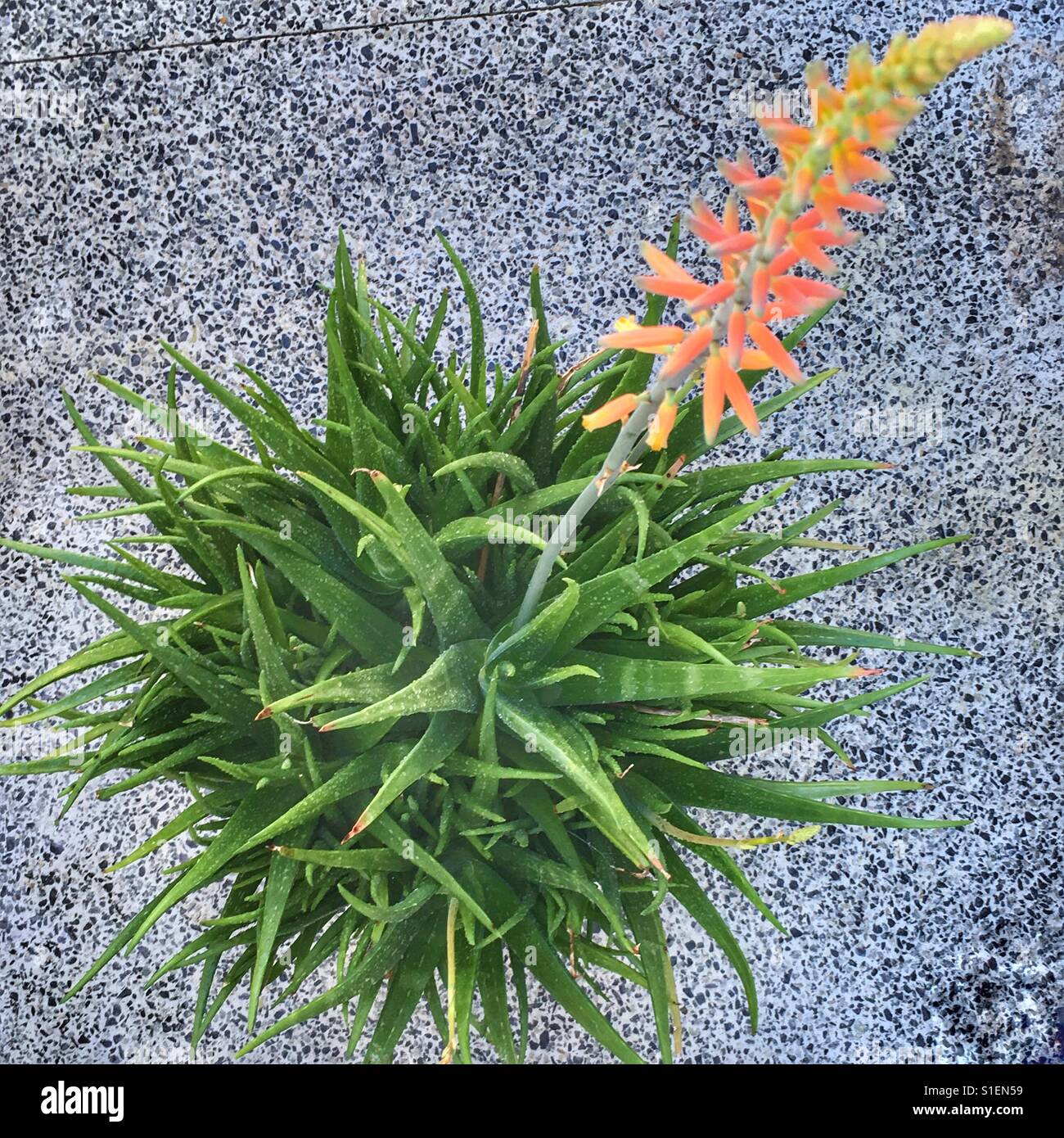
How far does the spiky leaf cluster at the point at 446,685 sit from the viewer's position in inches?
25.9

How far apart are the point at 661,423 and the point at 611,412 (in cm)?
2

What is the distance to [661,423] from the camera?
39 cm

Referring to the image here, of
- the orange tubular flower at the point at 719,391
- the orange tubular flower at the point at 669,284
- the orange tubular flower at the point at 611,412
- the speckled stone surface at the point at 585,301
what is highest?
the speckled stone surface at the point at 585,301

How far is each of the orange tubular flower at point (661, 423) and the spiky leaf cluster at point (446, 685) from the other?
23 cm

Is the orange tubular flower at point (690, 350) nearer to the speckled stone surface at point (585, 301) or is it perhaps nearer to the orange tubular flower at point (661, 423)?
the orange tubular flower at point (661, 423)

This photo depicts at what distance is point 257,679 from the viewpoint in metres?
0.71

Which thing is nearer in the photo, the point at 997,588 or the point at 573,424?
the point at 573,424

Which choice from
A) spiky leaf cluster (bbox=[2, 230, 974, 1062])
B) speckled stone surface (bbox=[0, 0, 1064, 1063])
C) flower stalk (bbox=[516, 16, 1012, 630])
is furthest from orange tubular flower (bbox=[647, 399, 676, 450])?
speckled stone surface (bbox=[0, 0, 1064, 1063])

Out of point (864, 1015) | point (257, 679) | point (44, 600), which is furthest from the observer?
point (44, 600)

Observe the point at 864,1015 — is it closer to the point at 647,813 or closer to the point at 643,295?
the point at 647,813

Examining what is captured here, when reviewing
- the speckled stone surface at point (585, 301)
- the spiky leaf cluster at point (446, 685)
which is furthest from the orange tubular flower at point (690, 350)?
the speckled stone surface at point (585, 301)

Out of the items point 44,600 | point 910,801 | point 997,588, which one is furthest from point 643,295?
point 44,600

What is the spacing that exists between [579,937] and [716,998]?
0.38 metres

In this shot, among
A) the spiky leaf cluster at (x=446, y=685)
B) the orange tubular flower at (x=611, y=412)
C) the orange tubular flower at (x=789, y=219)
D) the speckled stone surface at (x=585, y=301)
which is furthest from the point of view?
the speckled stone surface at (x=585, y=301)
